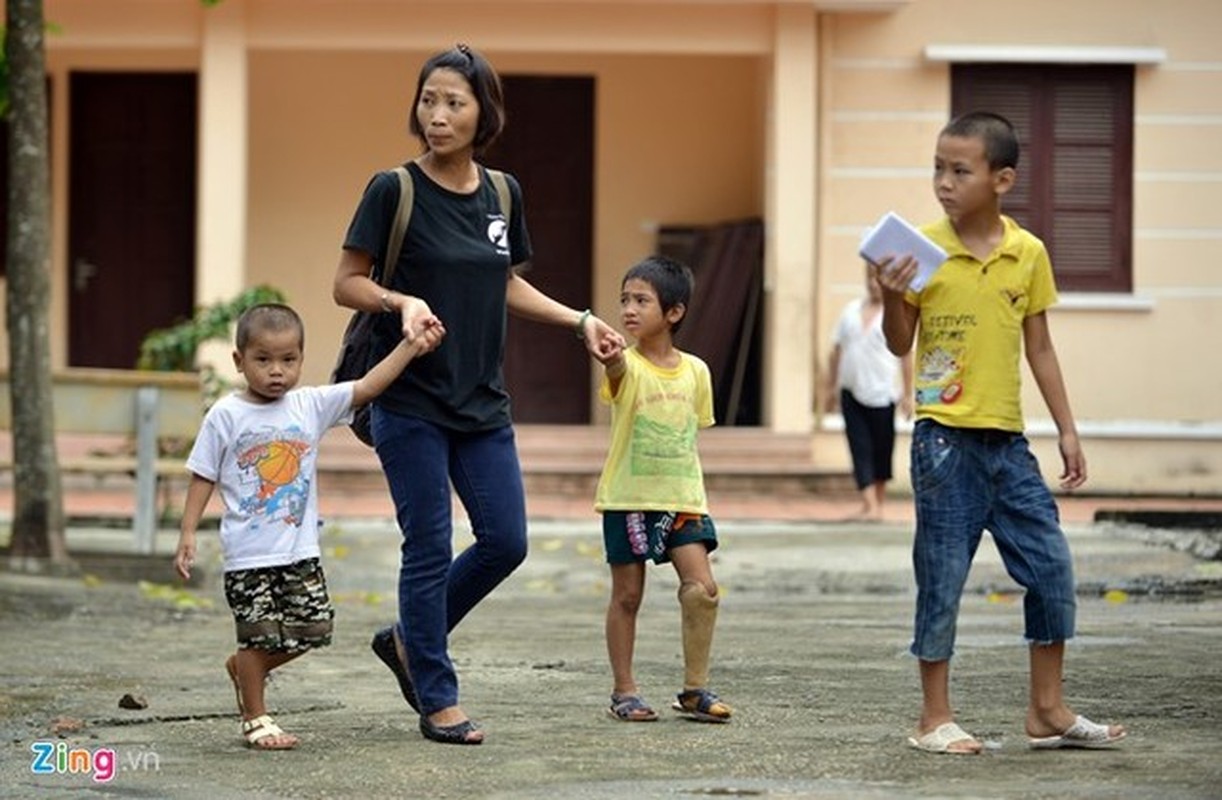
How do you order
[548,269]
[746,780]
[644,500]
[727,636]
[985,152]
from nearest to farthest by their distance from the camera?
[746,780] → [985,152] → [644,500] → [727,636] → [548,269]

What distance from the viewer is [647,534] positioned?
845 cm

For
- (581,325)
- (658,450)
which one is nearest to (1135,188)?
(658,450)

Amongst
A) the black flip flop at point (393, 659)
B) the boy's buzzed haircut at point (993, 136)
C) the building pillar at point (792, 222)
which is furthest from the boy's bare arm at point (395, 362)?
the building pillar at point (792, 222)

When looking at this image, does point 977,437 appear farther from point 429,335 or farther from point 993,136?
point 429,335

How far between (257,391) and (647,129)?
1522cm

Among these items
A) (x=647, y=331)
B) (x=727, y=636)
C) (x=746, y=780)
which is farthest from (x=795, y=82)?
(x=746, y=780)

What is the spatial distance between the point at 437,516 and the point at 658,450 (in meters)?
0.91

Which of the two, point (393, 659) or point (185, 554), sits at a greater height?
point (185, 554)

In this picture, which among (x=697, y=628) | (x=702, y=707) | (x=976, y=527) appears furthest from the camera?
(x=697, y=628)

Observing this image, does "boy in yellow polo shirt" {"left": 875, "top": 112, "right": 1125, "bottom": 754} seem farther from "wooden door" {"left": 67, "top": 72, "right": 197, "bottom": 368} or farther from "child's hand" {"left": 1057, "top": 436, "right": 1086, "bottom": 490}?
"wooden door" {"left": 67, "top": 72, "right": 197, "bottom": 368}

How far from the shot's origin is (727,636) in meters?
11.2

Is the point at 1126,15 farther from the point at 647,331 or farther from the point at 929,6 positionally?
the point at 647,331

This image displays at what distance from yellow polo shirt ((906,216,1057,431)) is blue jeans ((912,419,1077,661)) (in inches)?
2.6

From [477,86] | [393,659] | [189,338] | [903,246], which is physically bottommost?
[393,659]
